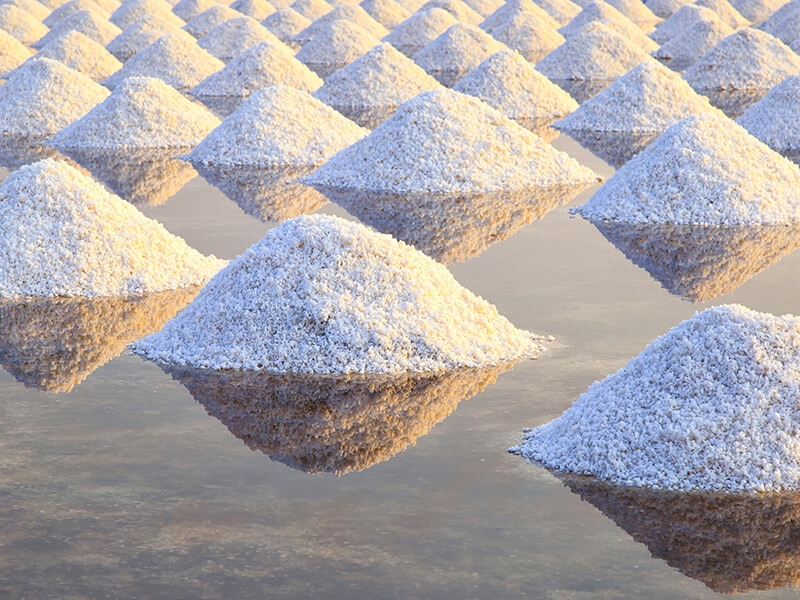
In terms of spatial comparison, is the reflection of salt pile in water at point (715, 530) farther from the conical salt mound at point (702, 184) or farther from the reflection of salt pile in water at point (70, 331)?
the conical salt mound at point (702, 184)

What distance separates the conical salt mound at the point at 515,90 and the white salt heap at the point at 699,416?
18.2m

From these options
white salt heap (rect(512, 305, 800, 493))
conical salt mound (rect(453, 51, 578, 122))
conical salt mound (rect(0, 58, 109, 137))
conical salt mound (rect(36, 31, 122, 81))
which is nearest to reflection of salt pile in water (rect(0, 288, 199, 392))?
→ white salt heap (rect(512, 305, 800, 493))

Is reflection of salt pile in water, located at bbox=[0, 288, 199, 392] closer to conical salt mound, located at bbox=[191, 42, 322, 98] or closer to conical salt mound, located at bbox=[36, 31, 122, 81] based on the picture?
conical salt mound, located at bbox=[191, 42, 322, 98]

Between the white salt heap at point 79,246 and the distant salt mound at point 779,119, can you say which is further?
the distant salt mound at point 779,119

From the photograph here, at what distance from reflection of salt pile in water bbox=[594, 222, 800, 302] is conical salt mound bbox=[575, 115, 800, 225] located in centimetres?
31

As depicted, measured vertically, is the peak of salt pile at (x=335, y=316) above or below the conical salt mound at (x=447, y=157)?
below

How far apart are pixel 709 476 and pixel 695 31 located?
34.8 m

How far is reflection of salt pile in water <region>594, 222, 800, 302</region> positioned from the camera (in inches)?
505

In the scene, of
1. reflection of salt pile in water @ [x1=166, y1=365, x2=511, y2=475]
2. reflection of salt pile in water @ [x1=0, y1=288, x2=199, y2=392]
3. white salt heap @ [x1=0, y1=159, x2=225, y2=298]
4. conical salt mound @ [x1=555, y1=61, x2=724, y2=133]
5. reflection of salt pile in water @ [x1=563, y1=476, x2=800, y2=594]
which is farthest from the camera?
conical salt mound @ [x1=555, y1=61, x2=724, y2=133]

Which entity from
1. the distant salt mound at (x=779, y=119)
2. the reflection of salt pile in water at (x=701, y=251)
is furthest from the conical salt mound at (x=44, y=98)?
the reflection of salt pile in water at (x=701, y=251)

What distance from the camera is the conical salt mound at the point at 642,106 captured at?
24391 millimetres

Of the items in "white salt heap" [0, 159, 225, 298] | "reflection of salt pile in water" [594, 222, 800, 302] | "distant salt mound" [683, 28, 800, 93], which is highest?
"distant salt mound" [683, 28, 800, 93]

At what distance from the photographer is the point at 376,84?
28.7 meters

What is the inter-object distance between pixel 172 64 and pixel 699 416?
2722 cm
